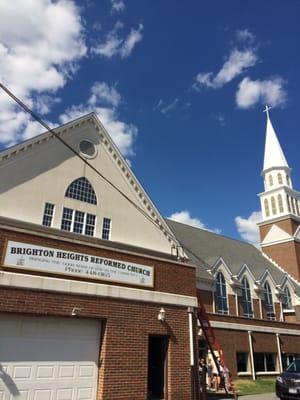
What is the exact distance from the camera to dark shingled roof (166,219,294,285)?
3303 cm

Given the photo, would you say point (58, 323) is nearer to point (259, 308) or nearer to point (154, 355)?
point (154, 355)

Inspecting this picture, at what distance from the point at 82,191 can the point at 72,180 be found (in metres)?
0.89

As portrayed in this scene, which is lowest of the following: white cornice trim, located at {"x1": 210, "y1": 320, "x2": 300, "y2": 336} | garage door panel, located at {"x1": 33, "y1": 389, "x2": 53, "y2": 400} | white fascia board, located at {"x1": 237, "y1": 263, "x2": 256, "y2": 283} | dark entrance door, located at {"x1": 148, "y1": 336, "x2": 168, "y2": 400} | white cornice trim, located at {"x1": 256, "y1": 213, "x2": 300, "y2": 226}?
garage door panel, located at {"x1": 33, "y1": 389, "x2": 53, "y2": 400}

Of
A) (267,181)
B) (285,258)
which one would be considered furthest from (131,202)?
(267,181)

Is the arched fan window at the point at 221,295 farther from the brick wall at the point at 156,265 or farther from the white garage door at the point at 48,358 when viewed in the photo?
the white garage door at the point at 48,358

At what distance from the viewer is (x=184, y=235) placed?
36719 mm

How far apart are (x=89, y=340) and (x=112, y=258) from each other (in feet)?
9.25

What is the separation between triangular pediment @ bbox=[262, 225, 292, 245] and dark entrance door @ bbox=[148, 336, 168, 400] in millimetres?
33687

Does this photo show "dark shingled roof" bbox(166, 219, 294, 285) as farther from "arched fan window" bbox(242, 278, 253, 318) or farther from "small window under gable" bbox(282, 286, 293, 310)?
"arched fan window" bbox(242, 278, 253, 318)

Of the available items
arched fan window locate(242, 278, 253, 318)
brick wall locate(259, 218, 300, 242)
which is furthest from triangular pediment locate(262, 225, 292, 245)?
arched fan window locate(242, 278, 253, 318)

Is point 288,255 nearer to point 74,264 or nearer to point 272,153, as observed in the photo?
point 272,153

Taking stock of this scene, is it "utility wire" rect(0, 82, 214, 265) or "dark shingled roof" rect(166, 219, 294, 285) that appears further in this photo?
"dark shingled roof" rect(166, 219, 294, 285)

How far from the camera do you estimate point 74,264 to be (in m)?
12.6

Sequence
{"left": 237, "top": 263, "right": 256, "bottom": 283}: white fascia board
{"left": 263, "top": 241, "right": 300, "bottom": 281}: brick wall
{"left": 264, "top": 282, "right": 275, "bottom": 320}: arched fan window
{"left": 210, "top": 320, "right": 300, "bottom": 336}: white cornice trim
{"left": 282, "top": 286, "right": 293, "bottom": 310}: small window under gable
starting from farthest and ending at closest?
1. {"left": 263, "top": 241, "right": 300, "bottom": 281}: brick wall
2. {"left": 282, "top": 286, "right": 293, "bottom": 310}: small window under gable
3. {"left": 264, "top": 282, "right": 275, "bottom": 320}: arched fan window
4. {"left": 237, "top": 263, "right": 256, "bottom": 283}: white fascia board
5. {"left": 210, "top": 320, "right": 300, "bottom": 336}: white cornice trim
